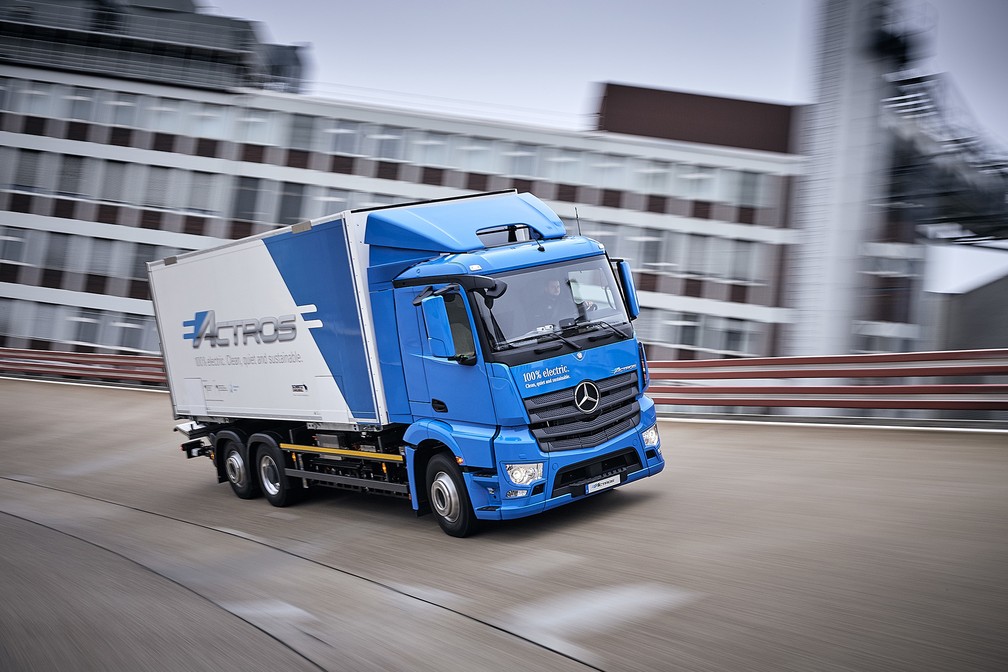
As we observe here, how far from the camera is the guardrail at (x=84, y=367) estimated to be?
26.9 metres

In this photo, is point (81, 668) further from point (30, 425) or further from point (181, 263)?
point (30, 425)

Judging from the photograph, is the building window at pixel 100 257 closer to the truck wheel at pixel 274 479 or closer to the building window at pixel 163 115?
the building window at pixel 163 115

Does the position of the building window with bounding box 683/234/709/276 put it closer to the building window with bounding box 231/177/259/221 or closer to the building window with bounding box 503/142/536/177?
the building window with bounding box 503/142/536/177

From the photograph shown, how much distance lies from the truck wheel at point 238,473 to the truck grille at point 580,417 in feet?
19.2

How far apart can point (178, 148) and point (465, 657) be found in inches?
1326

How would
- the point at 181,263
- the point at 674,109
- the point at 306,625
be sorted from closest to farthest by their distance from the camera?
1. the point at 306,625
2. the point at 181,263
3. the point at 674,109

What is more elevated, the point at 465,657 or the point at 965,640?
the point at 965,640

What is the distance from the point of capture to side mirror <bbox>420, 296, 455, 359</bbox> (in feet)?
27.4

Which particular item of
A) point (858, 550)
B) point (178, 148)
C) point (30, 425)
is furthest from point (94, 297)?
point (858, 550)

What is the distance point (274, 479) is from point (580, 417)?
5.36 meters

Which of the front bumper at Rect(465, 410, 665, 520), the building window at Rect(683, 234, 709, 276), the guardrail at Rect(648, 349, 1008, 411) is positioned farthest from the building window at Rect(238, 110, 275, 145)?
the front bumper at Rect(465, 410, 665, 520)

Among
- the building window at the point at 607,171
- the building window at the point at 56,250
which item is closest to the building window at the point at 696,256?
the building window at the point at 607,171

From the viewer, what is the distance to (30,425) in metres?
21.1

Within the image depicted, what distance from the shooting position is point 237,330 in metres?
11.8
